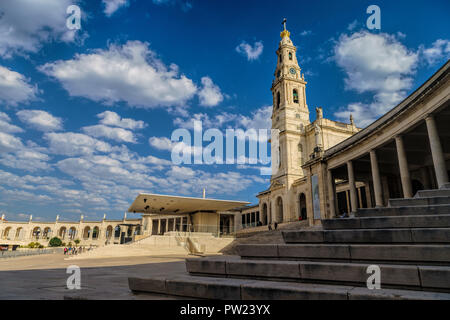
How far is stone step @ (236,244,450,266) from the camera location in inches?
165

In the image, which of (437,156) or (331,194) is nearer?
(437,156)

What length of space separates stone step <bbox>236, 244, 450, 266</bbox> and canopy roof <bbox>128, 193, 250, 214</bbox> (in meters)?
31.7

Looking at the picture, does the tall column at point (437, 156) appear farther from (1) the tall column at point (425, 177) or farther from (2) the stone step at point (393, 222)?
(1) the tall column at point (425, 177)

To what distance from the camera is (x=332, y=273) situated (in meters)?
4.04

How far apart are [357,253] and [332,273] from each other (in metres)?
0.96

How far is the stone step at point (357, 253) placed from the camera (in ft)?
13.8

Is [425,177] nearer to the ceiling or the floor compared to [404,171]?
nearer to the ceiling

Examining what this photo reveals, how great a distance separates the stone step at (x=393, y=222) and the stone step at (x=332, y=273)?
7.05 ft

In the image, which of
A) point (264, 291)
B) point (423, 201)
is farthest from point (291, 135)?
point (264, 291)

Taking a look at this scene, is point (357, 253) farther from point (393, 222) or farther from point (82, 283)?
point (82, 283)

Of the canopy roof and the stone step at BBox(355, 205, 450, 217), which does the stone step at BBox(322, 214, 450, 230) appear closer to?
the stone step at BBox(355, 205, 450, 217)

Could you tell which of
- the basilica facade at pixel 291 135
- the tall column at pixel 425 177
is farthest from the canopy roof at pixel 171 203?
the tall column at pixel 425 177

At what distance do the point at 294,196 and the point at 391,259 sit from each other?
36353 mm

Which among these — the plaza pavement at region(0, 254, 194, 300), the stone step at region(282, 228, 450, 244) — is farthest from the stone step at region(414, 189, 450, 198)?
the plaza pavement at region(0, 254, 194, 300)
